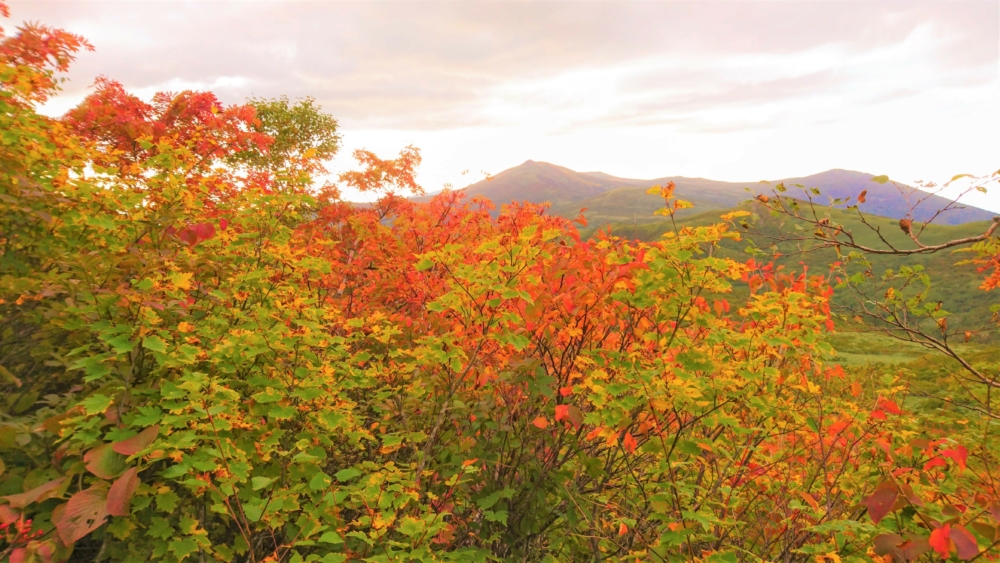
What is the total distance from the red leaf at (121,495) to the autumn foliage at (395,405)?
19mm

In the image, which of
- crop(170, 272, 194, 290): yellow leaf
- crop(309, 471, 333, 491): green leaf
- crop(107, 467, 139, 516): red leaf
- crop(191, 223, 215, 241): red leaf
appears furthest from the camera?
crop(191, 223, 215, 241): red leaf

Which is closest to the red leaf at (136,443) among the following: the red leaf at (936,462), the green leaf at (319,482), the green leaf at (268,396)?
the green leaf at (268,396)

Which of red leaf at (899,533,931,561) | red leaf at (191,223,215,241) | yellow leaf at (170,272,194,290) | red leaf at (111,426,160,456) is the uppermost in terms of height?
red leaf at (191,223,215,241)

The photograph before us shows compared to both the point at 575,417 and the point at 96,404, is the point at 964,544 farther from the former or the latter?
the point at 96,404

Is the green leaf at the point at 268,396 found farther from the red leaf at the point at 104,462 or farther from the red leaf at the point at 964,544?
the red leaf at the point at 964,544

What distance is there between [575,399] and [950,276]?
63.7 m

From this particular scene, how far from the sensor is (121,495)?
9.02ft

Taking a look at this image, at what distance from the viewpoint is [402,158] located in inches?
432

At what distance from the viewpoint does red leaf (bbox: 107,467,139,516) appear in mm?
2725

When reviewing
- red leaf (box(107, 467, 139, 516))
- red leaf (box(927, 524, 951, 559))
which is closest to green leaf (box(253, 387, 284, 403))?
red leaf (box(107, 467, 139, 516))

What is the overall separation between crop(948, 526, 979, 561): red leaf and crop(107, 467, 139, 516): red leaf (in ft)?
15.5

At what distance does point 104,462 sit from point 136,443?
29cm

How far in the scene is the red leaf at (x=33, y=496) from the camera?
2.64 meters

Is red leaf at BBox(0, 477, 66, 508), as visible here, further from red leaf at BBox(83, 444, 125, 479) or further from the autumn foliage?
red leaf at BBox(83, 444, 125, 479)
